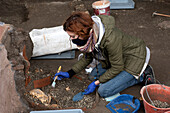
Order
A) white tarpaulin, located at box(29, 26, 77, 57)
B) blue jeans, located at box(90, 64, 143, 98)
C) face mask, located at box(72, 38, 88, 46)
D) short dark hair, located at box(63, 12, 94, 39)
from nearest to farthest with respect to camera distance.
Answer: short dark hair, located at box(63, 12, 94, 39)
face mask, located at box(72, 38, 88, 46)
blue jeans, located at box(90, 64, 143, 98)
white tarpaulin, located at box(29, 26, 77, 57)

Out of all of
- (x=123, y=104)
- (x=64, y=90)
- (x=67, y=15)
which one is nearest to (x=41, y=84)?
(x=64, y=90)

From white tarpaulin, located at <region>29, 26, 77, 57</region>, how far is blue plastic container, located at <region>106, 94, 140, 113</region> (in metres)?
1.26

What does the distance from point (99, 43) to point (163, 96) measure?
93 centimetres

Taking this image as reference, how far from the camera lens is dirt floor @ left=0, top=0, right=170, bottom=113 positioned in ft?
8.47

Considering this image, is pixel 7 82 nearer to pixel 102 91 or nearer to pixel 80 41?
pixel 80 41

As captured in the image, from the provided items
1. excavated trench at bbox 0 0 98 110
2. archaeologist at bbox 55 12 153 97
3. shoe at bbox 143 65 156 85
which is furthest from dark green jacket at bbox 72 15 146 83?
excavated trench at bbox 0 0 98 110

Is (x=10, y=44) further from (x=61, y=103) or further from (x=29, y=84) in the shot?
(x=61, y=103)

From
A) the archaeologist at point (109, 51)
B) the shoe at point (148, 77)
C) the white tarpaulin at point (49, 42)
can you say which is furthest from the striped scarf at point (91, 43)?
the white tarpaulin at point (49, 42)

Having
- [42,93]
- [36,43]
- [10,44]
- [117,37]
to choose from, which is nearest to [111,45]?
[117,37]

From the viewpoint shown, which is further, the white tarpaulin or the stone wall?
the white tarpaulin

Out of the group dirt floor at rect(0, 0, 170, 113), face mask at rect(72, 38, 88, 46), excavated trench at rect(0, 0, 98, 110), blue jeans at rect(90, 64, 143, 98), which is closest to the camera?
face mask at rect(72, 38, 88, 46)

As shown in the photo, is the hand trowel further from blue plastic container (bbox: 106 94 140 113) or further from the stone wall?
the stone wall

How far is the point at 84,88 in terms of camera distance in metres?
2.67

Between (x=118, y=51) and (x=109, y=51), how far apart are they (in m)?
0.10
